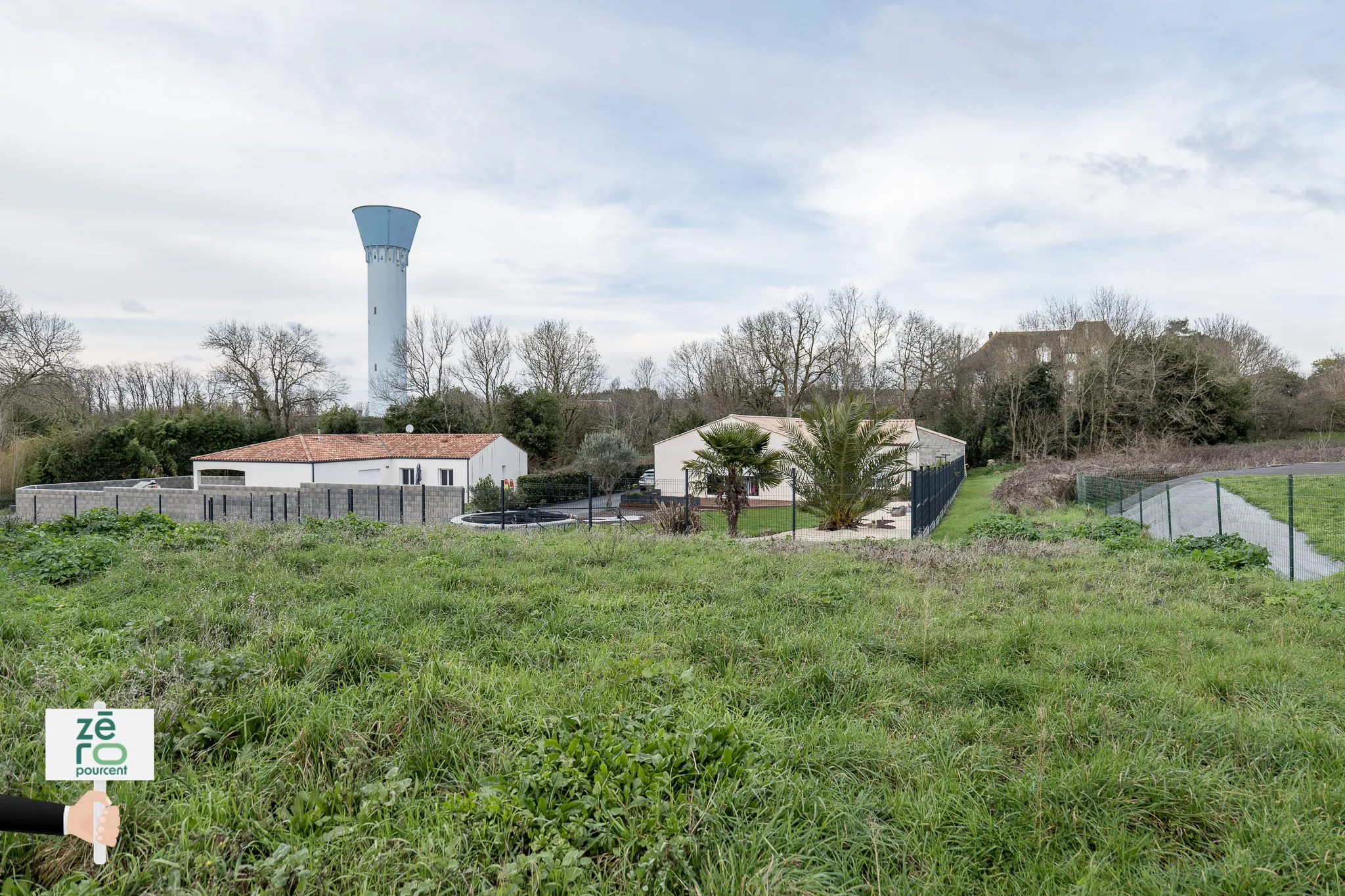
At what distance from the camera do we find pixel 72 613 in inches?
203

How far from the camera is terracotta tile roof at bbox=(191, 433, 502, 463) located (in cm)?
2805

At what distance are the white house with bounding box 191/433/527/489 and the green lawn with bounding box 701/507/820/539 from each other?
1229cm

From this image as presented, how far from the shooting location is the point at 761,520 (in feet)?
74.4

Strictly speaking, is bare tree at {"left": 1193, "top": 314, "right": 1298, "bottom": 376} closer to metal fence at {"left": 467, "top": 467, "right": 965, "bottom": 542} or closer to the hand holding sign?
metal fence at {"left": 467, "top": 467, "right": 965, "bottom": 542}

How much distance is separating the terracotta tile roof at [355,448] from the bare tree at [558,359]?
1265 cm

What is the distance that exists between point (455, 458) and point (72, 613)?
84.7 feet

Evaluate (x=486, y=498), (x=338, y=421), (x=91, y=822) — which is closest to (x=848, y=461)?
(x=486, y=498)

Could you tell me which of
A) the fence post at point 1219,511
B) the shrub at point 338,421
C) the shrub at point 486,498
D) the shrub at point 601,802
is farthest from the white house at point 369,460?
the shrub at point 601,802

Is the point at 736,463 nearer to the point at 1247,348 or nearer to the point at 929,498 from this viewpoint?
the point at 929,498

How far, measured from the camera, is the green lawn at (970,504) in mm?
17688

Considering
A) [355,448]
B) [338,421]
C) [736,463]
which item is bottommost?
[736,463]

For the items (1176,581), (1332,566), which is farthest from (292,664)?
(1332,566)

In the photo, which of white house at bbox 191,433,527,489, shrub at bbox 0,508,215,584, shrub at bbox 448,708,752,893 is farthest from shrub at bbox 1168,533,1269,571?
white house at bbox 191,433,527,489

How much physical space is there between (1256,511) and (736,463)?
11.3 metres
